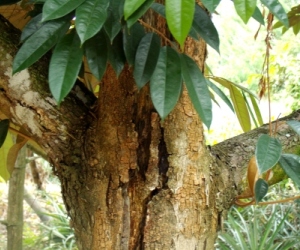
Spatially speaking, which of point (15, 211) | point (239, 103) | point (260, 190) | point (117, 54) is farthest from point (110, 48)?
point (15, 211)

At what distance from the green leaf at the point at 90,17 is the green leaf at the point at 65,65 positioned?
0.06 m

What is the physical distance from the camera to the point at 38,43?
0.41m

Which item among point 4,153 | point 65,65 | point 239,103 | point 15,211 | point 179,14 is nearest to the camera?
point 179,14

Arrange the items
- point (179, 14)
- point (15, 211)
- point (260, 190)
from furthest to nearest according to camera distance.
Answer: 1. point (15, 211)
2. point (260, 190)
3. point (179, 14)

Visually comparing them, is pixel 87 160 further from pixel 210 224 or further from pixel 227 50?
pixel 227 50

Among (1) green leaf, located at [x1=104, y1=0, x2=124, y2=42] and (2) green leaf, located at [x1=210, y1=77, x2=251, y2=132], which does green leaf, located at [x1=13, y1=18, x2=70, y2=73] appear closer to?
(1) green leaf, located at [x1=104, y1=0, x2=124, y2=42]

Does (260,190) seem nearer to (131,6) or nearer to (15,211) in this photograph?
(131,6)

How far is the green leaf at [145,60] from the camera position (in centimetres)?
43

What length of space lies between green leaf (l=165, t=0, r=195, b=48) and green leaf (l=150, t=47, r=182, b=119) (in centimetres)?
11

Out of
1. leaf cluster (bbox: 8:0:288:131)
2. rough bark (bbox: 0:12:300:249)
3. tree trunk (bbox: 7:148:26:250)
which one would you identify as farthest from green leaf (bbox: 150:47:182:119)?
tree trunk (bbox: 7:148:26:250)

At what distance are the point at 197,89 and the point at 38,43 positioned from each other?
156 mm

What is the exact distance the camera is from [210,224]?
58 cm

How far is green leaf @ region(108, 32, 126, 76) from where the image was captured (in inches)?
17.5

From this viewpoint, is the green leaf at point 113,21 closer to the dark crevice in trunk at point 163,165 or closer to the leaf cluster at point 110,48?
the leaf cluster at point 110,48
